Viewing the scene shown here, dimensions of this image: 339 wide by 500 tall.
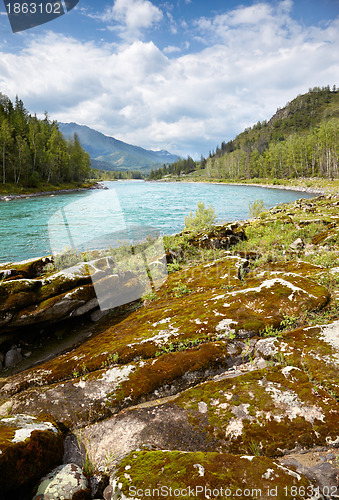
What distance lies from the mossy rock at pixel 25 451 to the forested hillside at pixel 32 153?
229 feet

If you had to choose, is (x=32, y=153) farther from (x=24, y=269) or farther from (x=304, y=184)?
(x=304, y=184)

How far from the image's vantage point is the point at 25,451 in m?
3.09

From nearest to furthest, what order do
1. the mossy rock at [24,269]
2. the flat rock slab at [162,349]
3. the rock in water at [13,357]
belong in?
1. the flat rock slab at [162,349]
2. the rock in water at [13,357]
3. the mossy rock at [24,269]

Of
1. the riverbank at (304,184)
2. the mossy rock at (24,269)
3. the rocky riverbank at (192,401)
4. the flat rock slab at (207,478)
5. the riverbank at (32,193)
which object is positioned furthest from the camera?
the riverbank at (304,184)

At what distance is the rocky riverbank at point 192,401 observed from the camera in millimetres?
2818

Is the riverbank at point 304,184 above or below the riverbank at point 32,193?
below

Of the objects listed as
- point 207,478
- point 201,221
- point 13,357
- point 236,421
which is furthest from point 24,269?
point 201,221

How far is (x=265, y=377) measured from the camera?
13.7 ft

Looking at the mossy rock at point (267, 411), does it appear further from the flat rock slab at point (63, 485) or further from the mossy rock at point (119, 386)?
the flat rock slab at point (63, 485)

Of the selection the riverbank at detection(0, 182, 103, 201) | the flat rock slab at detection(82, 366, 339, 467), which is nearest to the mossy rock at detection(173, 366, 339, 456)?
the flat rock slab at detection(82, 366, 339, 467)

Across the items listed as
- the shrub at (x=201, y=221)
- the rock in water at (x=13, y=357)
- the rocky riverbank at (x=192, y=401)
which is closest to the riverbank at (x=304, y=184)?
the shrub at (x=201, y=221)

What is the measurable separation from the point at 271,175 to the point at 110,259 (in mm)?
113770

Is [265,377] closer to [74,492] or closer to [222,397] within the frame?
[222,397]

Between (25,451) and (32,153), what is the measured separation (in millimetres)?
83990
